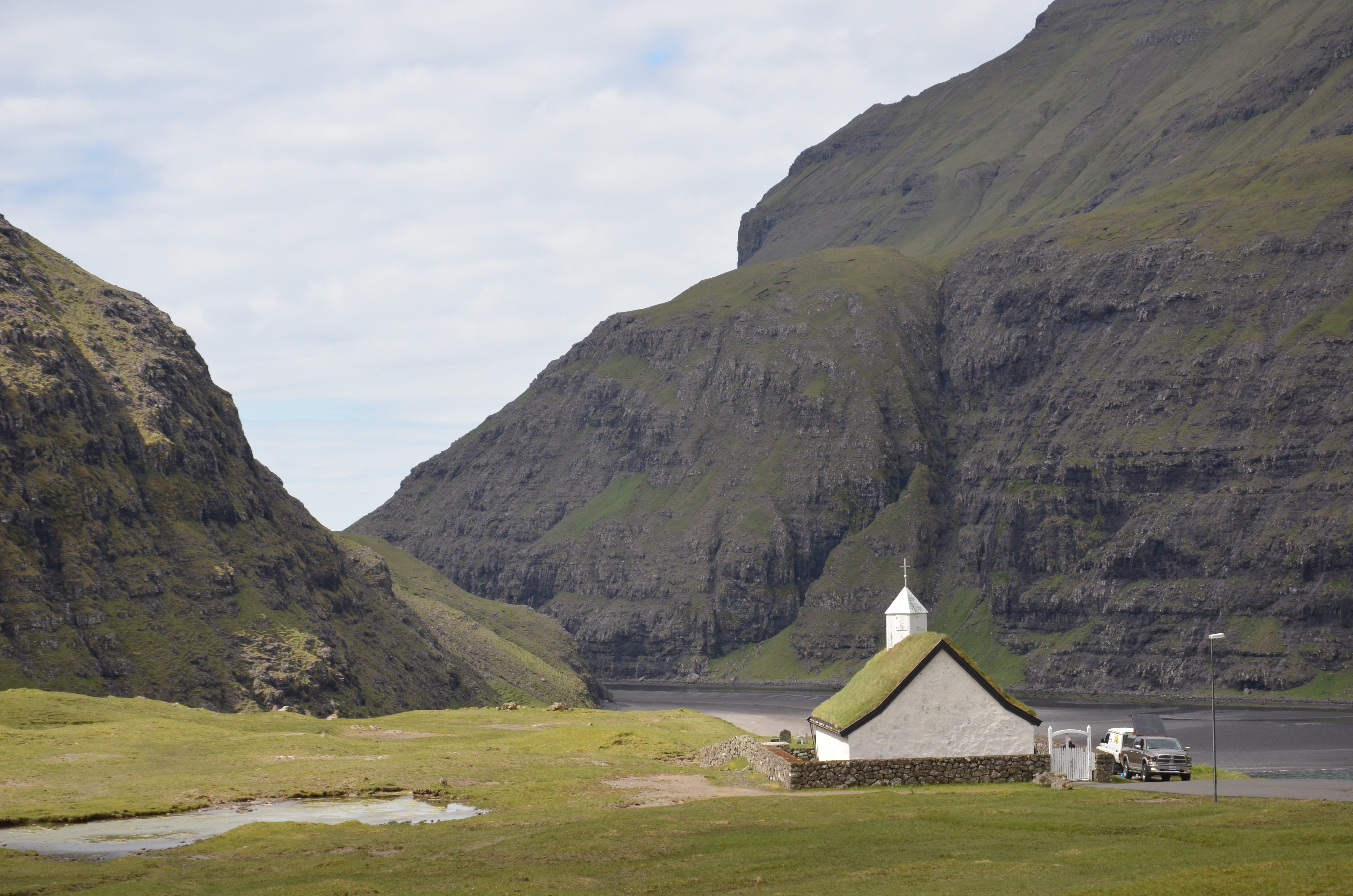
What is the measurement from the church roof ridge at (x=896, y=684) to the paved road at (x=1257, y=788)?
6.55m

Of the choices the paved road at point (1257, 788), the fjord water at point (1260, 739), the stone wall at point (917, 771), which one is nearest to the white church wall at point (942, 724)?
the stone wall at point (917, 771)

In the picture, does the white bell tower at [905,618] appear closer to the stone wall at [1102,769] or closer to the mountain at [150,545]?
the stone wall at [1102,769]

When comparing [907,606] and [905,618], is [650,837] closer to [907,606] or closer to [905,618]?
[905,618]

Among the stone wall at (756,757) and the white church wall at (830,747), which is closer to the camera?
the stone wall at (756,757)

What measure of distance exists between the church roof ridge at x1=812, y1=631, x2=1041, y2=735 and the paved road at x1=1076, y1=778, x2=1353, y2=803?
21.5 feet

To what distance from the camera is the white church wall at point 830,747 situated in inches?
2657

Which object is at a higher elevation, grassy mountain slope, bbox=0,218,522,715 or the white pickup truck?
grassy mountain slope, bbox=0,218,522,715

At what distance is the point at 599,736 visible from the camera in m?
95.3

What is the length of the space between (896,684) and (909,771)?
179 inches

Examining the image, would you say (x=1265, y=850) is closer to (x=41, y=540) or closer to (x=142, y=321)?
(x=41, y=540)

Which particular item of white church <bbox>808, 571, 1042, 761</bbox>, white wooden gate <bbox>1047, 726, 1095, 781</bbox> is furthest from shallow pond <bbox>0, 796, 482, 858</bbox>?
white wooden gate <bbox>1047, 726, 1095, 781</bbox>

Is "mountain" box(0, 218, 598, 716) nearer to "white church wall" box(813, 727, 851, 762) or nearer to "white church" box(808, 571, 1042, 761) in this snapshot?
"white church wall" box(813, 727, 851, 762)

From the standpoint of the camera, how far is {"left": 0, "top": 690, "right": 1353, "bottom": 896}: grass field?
39.2 metres

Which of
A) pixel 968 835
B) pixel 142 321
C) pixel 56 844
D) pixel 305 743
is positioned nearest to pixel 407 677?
pixel 142 321
